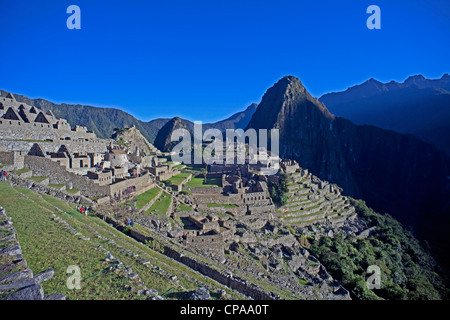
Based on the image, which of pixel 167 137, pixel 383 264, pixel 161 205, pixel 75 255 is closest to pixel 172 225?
pixel 161 205

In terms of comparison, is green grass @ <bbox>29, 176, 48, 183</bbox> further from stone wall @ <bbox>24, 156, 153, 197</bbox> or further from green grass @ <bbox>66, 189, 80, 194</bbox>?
green grass @ <bbox>66, 189, 80, 194</bbox>

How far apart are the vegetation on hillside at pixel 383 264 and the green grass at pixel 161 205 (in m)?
16.4

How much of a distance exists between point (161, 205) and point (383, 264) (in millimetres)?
29296

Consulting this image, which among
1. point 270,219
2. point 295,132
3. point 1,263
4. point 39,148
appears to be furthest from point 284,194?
point 295,132

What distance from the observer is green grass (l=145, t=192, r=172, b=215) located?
1952 centimetres

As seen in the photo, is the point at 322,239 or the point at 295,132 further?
the point at 295,132

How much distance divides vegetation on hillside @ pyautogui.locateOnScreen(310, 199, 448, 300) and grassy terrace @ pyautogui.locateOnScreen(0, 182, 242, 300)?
1926 cm

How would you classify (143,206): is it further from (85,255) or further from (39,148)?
(85,255)

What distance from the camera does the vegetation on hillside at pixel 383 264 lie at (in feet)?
77.1

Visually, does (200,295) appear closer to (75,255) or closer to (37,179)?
(75,255)

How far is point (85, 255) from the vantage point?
8.01 m

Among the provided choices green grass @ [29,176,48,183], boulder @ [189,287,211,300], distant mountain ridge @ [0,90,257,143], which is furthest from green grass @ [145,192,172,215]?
distant mountain ridge @ [0,90,257,143]
